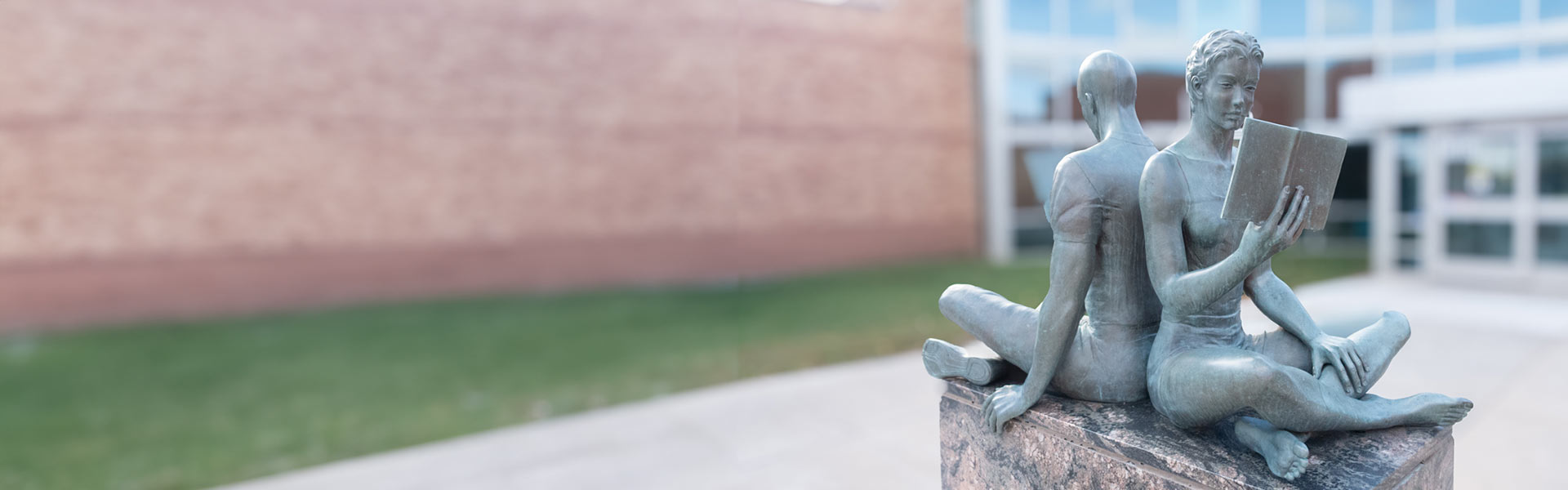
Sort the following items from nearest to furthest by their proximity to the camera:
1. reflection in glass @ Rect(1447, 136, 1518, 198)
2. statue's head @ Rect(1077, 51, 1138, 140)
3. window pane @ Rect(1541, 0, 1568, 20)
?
1. statue's head @ Rect(1077, 51, 1138, 140)
2. reflection in glass @ Rect(1447, 136, 1518, 198)
3. window pane @ Rect(1541, 0, 1568, 20)

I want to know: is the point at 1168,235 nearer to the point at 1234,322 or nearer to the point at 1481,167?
the point at 1234,322

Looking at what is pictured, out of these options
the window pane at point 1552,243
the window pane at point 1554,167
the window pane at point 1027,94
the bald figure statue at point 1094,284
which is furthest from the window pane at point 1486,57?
the bald figure statue at point 1094,284

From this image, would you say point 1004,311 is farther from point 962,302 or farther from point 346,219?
→ point 346,219

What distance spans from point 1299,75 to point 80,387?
56.6 feet

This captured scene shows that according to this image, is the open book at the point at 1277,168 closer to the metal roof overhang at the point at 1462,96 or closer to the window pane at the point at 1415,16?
the metal roof overhang at the point at 1462,96

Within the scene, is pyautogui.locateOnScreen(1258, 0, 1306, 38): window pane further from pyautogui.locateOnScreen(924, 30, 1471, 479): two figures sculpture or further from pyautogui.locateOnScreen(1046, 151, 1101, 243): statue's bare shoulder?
pyautogui.locateOnScreen(1046, 151, 1101, 243): statue's bare shoulder

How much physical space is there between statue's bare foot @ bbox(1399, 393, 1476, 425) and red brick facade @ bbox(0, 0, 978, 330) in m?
11.7

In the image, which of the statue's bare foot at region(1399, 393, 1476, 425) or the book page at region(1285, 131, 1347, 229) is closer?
the book page at region(1285, 131, 1347, 229)

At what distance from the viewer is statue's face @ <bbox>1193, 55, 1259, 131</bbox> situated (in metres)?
1.85

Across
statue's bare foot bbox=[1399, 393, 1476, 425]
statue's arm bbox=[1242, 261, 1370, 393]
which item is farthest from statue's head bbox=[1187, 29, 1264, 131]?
statue's bare foot bbox=[1399, 393, 1476, 425]

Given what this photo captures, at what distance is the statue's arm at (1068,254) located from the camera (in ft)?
6.80

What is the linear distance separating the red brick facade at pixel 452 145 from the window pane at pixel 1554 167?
8.38m

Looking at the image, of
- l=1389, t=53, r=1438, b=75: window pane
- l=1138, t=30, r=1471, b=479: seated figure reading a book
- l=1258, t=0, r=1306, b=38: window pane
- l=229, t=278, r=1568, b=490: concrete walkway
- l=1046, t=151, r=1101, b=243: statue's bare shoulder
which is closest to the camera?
l=1138, t=30, r=1471, b=479: seated figure reading a book

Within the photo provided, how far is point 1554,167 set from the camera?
945 centimetres
